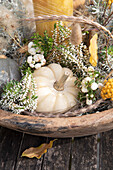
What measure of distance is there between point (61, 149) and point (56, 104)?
0.59ft

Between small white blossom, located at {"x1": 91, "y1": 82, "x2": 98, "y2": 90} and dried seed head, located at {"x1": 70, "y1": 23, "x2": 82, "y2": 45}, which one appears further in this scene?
small white blossom, located at {"x1": 91, "y1": 82, "x2": 98, "y2": 90}

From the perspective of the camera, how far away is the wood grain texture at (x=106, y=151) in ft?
2.60

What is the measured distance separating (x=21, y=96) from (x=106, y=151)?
40 centimetres

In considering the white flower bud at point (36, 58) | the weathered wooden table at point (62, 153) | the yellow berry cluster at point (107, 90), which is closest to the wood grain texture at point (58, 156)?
the weathered wooden table at point (62, 153)

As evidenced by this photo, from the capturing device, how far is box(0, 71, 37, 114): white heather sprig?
2.58 feet

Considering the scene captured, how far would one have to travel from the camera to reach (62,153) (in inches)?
32.1

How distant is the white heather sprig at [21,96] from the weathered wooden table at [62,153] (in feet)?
0.47

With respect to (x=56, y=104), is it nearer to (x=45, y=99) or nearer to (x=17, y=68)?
(x=45, y=99)

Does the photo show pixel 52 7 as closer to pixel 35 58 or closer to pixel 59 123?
pixel 35 58

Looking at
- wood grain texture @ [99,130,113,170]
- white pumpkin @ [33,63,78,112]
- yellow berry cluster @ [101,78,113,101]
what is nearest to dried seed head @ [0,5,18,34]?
white pumpkin @ [33,63,78,112]

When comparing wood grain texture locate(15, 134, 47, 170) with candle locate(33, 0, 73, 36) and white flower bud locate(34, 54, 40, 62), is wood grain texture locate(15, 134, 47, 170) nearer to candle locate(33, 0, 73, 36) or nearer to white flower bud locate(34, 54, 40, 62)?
white flower bud locate(34, 54, 40, 62)

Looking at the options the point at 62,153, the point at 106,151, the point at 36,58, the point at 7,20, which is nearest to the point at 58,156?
the point at 62,153

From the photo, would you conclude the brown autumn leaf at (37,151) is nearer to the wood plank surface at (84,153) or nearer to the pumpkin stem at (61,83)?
the wood plank surface at (84,153)

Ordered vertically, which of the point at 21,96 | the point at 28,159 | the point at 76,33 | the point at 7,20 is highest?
the point at 7,20
